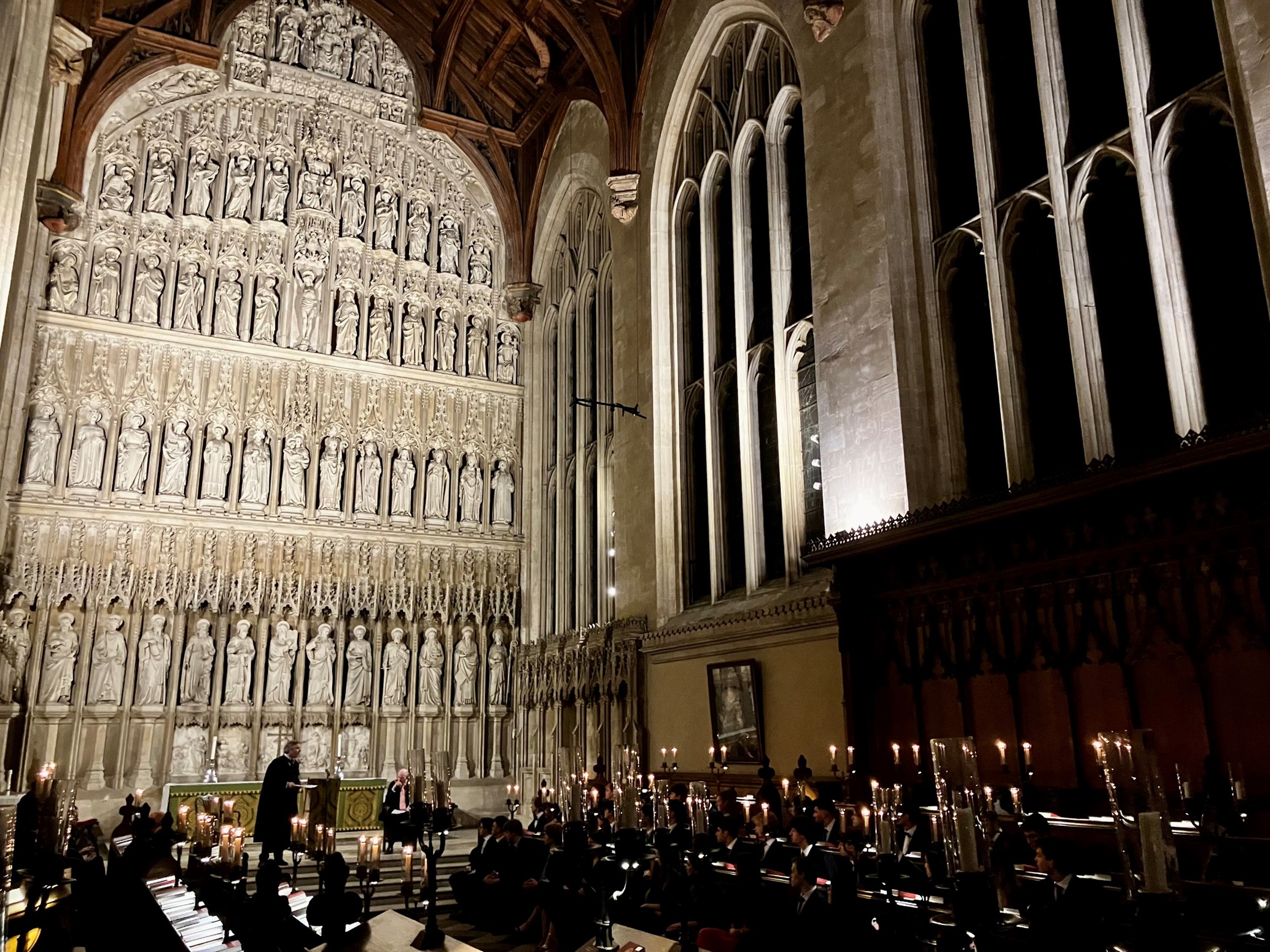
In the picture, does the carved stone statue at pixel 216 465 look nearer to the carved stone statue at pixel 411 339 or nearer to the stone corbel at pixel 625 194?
the carved stone statue at pixel 411 339

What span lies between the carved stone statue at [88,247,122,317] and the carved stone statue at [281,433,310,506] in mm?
3455

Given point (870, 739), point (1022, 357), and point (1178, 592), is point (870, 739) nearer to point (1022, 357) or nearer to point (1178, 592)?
point (1178, 592)

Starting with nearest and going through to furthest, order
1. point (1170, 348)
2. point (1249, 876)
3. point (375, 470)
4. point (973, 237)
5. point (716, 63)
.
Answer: point (1249, 876) < point (1170, 348) < point (973, 237) < point (716, 63) < point (375, 470)

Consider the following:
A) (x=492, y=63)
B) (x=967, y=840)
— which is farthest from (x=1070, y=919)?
(x=492, y=63)

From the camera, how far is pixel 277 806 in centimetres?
974

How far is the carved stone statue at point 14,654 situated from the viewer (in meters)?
14.2

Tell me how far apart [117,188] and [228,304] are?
2643mm

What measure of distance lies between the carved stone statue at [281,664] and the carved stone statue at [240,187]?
24.2 ft

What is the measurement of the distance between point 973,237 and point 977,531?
3.58m

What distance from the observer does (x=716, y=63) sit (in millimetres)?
14961

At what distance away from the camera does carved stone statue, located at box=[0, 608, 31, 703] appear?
14218mm

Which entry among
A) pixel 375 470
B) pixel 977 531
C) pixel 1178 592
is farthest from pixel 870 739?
pixel 375 470

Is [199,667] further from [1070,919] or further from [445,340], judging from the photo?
[1070,919]

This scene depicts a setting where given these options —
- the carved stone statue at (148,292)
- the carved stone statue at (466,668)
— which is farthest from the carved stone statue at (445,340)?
the carved stone statue at (466,668)
